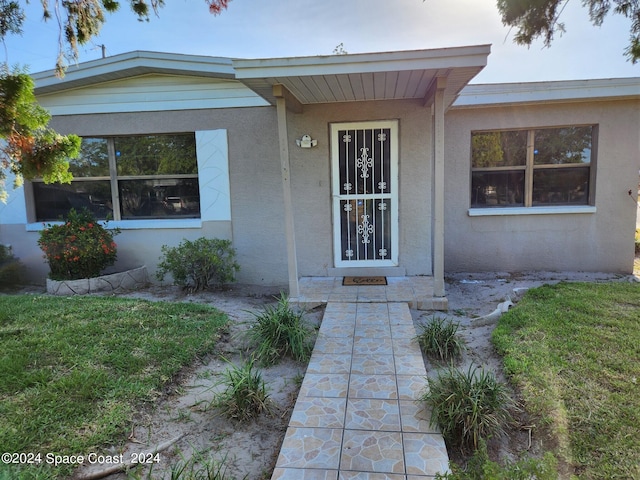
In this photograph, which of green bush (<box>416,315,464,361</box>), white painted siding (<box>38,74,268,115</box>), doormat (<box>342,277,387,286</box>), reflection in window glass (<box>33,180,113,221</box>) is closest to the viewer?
green bush (<box>416,315,464,361</box>)

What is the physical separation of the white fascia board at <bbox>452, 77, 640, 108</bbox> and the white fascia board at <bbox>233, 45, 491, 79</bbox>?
7.74 ft

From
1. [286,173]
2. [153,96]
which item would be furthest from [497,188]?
[153,96]

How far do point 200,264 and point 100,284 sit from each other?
1.72 meters

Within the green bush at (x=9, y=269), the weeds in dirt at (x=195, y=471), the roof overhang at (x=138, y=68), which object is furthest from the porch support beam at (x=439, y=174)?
the green bush at (x=9, y=269)

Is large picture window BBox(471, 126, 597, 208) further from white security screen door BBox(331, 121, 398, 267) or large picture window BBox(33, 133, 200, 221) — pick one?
large picture window BBox(33, 133, 200, 221)

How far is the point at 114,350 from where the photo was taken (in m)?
3.67

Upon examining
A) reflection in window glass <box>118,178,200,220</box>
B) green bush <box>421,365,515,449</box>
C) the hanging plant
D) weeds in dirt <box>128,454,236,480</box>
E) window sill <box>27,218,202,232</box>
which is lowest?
weeds in dirt <box>128,454,236,480</box>

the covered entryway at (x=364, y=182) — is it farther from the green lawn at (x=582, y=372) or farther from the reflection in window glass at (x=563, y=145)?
the reflection in window glass at (x=563, y=145)

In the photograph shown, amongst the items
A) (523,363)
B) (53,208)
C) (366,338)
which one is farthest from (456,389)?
(53,208)

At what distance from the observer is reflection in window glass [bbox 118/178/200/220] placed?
6961 millimetres

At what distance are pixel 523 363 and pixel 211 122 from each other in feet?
18.6

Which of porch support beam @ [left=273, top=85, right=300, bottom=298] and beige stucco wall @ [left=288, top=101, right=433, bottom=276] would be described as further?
beige stucco wall @ [left=288, top=101, right=433, bottom=276]

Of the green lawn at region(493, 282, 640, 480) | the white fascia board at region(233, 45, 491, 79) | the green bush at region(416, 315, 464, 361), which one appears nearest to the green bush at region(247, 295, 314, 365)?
the green bush at region(416, 315, 464, 361)

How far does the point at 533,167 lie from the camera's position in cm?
683
